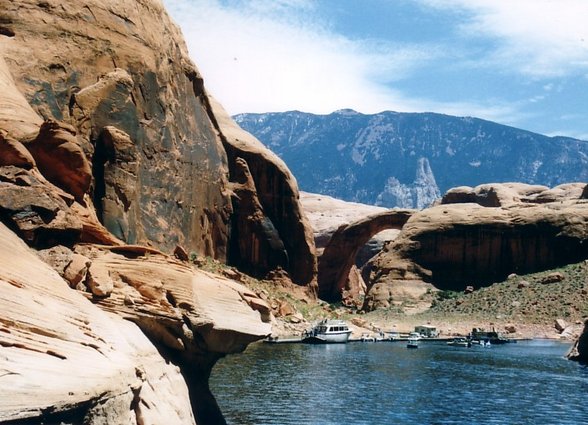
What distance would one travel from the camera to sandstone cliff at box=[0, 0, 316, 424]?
13867 millimetres

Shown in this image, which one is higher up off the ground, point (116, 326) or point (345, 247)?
point (345, 247)

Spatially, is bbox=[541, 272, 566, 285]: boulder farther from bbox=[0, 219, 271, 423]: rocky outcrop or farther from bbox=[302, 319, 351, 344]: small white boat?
bbox=[0, 219, 271, 423]: rocky outcrop

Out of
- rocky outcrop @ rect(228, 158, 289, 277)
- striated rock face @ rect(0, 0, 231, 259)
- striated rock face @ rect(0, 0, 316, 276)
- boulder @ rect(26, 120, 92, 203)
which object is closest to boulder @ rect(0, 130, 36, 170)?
boulder @ rect(26, 120, 92, 203)

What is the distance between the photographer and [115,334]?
17.1 m

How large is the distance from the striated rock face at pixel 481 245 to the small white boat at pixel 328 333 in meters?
27.2

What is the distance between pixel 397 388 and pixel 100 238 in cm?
2475

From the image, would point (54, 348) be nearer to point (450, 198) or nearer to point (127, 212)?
point (127, 212)

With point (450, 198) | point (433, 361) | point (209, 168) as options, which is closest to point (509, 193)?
point (450, 198)

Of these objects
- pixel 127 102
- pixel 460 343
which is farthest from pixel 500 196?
pixel 127 102

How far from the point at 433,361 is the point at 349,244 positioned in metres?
66.6

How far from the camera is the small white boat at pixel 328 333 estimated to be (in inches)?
3041

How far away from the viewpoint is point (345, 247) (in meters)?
127

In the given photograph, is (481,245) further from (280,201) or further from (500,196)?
(500,196)

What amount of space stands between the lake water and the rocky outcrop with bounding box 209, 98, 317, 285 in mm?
35318
